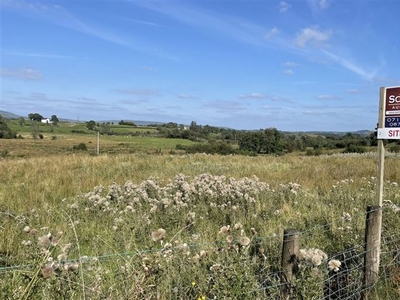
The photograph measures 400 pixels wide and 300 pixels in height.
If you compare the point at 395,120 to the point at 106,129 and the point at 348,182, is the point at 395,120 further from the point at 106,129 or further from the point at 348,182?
the point at 106,129

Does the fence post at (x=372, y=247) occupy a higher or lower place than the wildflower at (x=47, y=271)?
lower

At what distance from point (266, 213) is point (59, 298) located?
5.44 metres

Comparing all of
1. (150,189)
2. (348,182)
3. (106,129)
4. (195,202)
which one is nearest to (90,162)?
(150,189)

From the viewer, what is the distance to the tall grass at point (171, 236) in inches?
109

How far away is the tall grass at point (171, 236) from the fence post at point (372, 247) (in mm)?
185

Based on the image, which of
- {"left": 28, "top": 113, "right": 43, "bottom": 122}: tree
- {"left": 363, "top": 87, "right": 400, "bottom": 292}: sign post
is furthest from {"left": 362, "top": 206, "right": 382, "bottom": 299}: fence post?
{"left": 28, "top": 113, "right": 43, "bottom": 122}: tree

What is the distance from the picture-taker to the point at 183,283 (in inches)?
138

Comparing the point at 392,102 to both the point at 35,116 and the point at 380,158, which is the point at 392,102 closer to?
the point at 380,158

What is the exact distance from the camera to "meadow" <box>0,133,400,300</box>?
9.11 feet

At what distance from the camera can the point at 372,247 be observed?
158 inches

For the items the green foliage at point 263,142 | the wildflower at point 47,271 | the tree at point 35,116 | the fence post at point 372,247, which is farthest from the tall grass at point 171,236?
the tree at point 35,116

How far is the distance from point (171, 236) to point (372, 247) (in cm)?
335

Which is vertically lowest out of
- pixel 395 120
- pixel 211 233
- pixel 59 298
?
pixel 211 233

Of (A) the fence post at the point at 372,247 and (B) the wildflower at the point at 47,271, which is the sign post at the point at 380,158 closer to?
(A) the fence post at the point at 372,247
